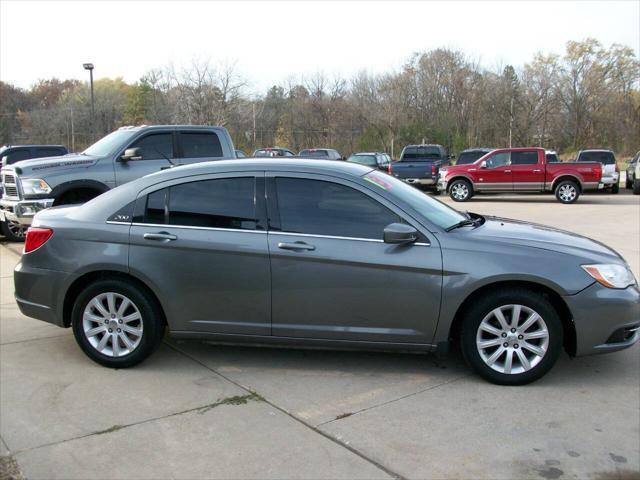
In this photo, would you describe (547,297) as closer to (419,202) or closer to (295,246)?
(419,202)

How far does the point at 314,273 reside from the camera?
4.29 meters

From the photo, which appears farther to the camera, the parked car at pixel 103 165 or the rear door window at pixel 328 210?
the parked car at pixel 103 165

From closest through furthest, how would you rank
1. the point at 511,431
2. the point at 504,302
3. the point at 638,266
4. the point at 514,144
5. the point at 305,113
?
the point at 511,431, the point at 504,302, the point at 638,266, the point at 514,144, the point at 305,113

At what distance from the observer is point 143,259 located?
452 centimetres

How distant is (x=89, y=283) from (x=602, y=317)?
396 centimetres

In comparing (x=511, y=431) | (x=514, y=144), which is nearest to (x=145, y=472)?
(x=511, y=431)

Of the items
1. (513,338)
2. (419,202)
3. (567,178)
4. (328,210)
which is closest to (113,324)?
(328,210)

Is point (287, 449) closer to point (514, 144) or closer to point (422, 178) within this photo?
point (422, 178)

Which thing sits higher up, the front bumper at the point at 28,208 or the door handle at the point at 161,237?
the front bumper at the point at 28,208

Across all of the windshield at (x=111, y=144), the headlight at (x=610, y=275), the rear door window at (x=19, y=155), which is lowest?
the headlight at (x=610, y=275)

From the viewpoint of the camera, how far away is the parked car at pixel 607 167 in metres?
22.4

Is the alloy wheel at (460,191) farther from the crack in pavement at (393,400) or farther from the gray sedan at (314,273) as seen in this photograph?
the crack in pavement at (393,400)

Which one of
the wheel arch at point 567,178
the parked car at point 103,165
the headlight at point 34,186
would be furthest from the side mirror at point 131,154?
the wheel arch at point 567,178

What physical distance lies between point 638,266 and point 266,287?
675cm
